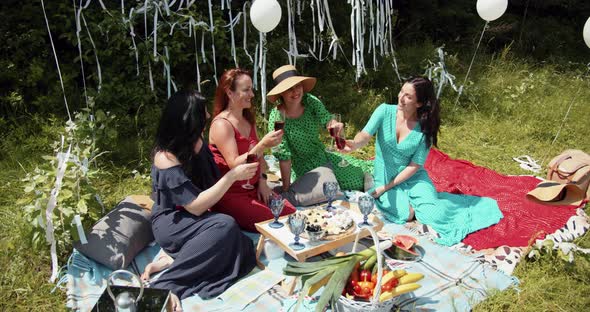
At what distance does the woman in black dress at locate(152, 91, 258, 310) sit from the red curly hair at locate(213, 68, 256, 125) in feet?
1.79

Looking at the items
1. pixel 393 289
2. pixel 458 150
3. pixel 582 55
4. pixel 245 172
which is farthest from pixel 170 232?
pixel 582 55

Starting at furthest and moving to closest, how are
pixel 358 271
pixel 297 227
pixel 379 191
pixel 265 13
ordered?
1. pixel 265 13
2. pixel 379 191
3. pixel 297 227
4. pixel 358 271

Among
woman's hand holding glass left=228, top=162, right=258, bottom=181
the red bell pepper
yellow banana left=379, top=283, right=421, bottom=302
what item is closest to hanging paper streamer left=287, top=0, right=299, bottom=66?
woman's hand holding glass left=228, top=162, right=258, bottom=181

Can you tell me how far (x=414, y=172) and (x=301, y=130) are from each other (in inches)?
42.2

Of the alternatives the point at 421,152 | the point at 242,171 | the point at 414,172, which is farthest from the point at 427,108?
the point at 242,171

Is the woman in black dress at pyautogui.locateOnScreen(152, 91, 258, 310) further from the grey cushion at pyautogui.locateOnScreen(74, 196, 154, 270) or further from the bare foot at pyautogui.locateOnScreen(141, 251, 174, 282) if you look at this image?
the grey cushion at pyautogui.locateOnScreen(74, 196, 154, 270)

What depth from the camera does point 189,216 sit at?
305cm

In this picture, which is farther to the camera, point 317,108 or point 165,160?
point 317,108

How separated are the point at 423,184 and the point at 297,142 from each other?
1188mm

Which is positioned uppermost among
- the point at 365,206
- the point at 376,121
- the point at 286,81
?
the point at 286,81

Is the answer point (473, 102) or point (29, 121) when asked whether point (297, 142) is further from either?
point (473, 102)

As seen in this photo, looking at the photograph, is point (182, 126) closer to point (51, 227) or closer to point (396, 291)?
point (51, 227)

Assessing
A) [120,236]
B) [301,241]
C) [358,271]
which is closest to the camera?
[358,271]

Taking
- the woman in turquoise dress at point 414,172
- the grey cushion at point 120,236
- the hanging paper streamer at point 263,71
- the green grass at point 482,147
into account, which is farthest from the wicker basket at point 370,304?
the hanging paper streamer at point 263,71
